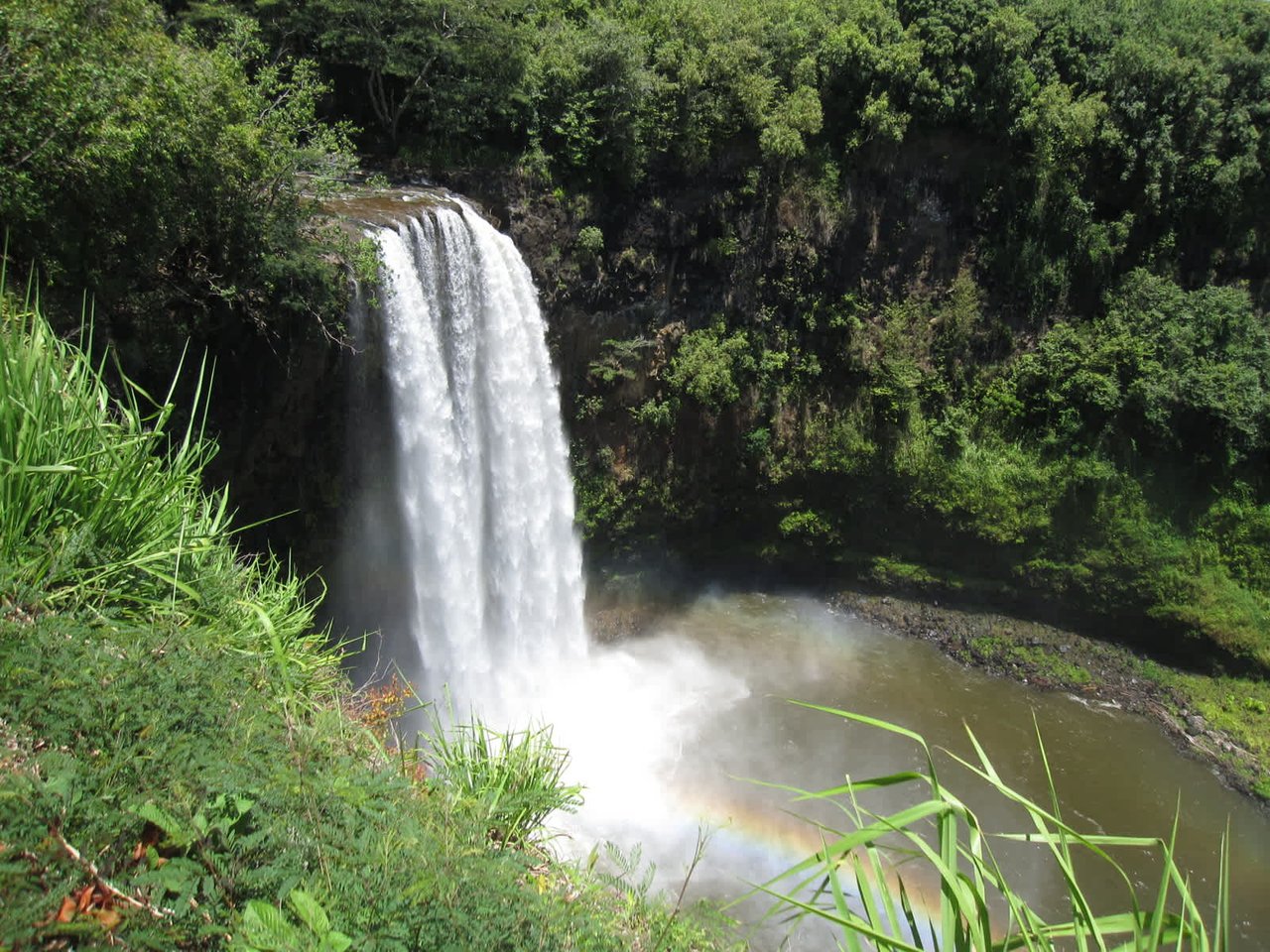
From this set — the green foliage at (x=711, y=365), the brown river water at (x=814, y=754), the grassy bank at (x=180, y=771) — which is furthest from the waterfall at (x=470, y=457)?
the grassy bank at (x=180, y=771)

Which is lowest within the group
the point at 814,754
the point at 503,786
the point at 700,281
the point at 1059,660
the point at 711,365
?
the point at 814,754

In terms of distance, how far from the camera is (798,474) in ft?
53.3

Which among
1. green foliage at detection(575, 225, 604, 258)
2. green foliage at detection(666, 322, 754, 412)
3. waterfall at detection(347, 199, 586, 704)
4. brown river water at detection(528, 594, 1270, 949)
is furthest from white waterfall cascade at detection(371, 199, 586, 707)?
green foliage at detection(666, 322, 754, 412)

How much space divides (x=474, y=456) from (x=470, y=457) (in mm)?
76

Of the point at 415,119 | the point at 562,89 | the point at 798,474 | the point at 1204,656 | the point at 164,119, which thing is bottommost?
the point at 1204,656

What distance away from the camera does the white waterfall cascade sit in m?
10.6

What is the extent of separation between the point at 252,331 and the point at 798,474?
1077 cm

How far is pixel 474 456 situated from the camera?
11.8 metres

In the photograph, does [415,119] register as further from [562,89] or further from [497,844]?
[497,844]

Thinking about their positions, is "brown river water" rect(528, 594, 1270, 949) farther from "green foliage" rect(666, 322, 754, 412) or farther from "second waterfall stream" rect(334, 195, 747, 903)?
"green foliage" rect(666, 322, 754, 412)

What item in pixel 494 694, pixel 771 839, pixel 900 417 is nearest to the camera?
pixel 771 839

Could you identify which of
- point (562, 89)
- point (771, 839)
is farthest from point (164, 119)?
point (771, 839)

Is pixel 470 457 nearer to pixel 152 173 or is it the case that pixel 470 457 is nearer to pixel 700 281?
pixel 152 173

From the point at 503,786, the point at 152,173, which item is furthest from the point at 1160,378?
the point at 152,173
